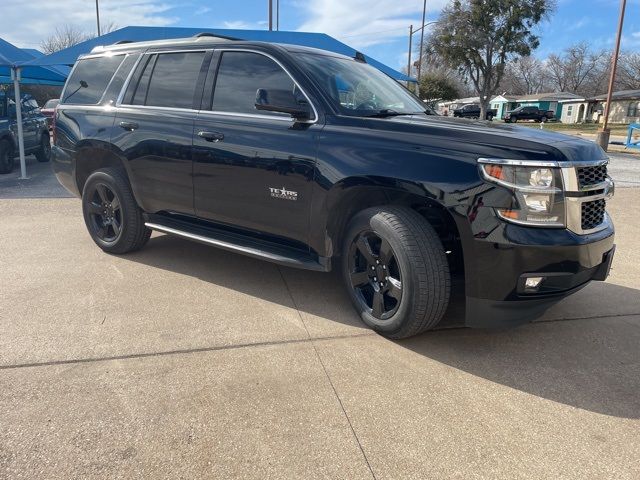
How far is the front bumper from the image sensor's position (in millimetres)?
2811

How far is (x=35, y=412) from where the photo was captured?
256 cm

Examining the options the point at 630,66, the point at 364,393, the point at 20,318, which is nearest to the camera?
the point at 364,393

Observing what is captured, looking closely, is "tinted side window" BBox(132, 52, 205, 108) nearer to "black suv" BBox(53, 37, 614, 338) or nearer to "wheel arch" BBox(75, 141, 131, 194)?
"black suv" BBox(53, 37, 614, 338)

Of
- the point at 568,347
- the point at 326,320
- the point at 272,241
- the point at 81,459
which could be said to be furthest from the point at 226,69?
the point at 568,347

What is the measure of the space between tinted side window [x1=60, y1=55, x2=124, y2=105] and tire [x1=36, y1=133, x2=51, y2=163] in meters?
9.81

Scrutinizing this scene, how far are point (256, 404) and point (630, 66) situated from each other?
92468 mm

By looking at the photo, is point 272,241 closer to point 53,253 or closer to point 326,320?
point 326,320

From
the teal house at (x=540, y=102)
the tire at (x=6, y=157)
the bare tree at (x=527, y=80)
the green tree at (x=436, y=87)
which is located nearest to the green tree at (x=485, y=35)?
the green tree at (x=436, y=87)

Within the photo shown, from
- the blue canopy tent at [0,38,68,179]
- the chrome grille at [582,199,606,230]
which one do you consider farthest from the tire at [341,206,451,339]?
the blue canopy tent at [0,38,68,179]

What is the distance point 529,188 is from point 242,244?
2.17 m

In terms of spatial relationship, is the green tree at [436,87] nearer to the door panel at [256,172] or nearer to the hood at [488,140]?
the door panel at [256,172]

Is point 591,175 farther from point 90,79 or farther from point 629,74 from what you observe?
point 629,74

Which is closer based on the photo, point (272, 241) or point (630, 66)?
point (272, 241)

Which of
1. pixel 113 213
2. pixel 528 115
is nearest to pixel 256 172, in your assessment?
pixel 113 213
